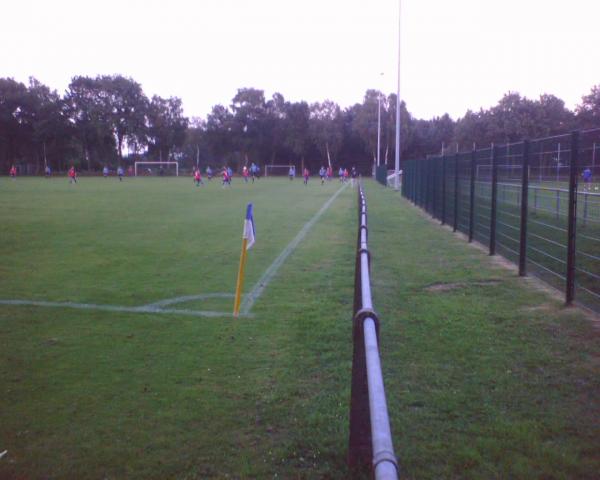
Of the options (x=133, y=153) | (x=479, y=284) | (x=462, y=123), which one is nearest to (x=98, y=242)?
(x=479, y=284)

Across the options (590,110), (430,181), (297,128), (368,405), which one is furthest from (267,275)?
(297,128)

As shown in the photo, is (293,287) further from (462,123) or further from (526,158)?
(462,123)

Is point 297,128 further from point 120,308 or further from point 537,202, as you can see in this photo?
point 120,308

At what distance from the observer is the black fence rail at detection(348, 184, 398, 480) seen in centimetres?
175

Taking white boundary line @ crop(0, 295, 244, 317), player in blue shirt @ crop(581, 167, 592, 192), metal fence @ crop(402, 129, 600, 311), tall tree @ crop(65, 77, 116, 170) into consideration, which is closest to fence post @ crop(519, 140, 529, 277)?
metal fence @ crop(402, 129, 600, 311)

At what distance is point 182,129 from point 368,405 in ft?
317

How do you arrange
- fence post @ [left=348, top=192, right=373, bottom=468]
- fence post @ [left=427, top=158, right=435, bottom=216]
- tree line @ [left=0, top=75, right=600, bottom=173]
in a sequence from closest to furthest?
fence post @ [left=348, top=192, right=373, bottom=468] → fence post @ [left=427, top=158, right=435, bottom=216] → tree line @ [left=0, top=75, right=600, bottom=173]

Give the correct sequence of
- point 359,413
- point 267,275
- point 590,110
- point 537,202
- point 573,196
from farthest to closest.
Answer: point 590,110, point 537,202, point 267,275, point 573,196, point 359,413

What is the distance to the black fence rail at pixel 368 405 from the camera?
1.75 meters

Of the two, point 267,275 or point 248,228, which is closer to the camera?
point 248,228

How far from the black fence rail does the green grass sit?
368 millimetres

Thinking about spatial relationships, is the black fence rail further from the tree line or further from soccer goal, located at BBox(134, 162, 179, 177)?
soccer goal, located at BBox(134, 162, 179, 177)

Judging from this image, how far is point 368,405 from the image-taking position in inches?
117

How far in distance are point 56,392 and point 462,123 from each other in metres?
69.1
